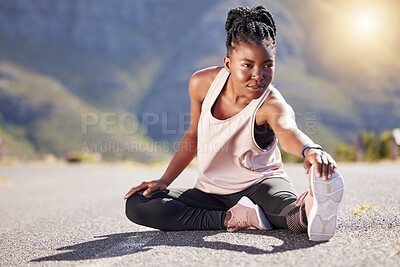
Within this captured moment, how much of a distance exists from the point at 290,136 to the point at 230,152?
1.61ft

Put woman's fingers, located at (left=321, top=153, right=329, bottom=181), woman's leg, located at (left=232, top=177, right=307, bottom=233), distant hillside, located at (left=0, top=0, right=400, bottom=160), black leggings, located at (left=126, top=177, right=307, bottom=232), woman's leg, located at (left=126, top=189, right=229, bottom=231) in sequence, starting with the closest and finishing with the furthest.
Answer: woman's fingers, located at (left=321, top=153, right=329, bottom=181) → woman's leg, located at (left=232, top=177, right=307, bottom=233) → black leggings, located at (left=126, top=177, right=307, bottom=232) → woman's leg, located at (left=126, top=189, right=229, bottom=231) → distant hillside, located at (left=0, top=0, right=400, bottom=160)

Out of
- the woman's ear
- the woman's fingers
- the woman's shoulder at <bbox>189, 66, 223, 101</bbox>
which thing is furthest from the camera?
the woman's shoulder at <bbox>189, 66, 223, 101</bbox>

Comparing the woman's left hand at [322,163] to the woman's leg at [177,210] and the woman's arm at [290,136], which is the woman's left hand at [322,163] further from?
the woman's leg at [177,210]

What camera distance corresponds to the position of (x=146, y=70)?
311 feet

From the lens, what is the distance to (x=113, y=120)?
6681 cm

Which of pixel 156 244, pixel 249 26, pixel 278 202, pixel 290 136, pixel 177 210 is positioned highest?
pixel 249 26

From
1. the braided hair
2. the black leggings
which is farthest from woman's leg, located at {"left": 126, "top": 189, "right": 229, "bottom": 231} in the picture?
the braided hair

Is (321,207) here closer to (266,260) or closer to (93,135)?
(266,260)

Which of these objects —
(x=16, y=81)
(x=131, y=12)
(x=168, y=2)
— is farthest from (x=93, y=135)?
(x=168, y=2)

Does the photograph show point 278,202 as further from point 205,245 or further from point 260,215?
point 205,245

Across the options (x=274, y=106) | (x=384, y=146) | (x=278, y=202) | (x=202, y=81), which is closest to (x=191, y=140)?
(x=202, y=81)

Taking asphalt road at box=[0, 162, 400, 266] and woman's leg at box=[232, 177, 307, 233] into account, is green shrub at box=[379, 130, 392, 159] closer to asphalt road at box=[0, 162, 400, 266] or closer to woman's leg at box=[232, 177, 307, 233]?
asphalt road at box=[0, 162, 400, 266]

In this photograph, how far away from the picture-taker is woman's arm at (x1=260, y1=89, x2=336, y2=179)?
1835 mm

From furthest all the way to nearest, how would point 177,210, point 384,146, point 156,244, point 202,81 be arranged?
point 384,146, point 202,81, point 177,210, point 156,244
